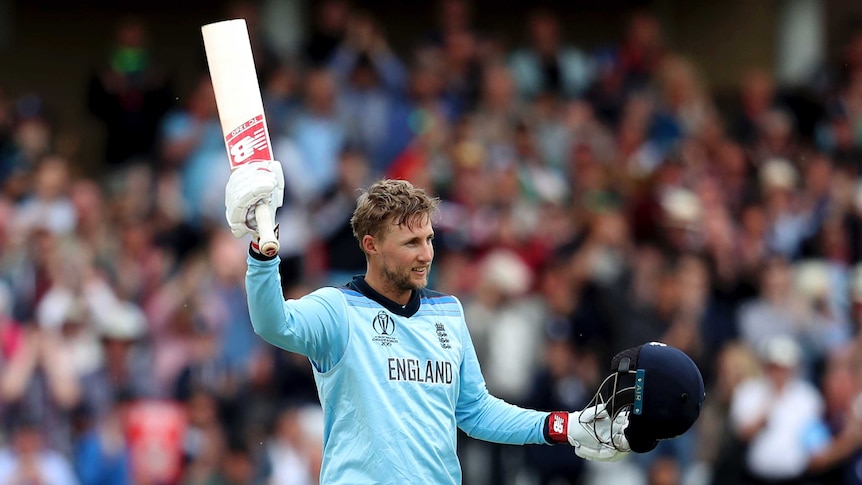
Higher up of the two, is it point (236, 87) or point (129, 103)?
point (236, 87)

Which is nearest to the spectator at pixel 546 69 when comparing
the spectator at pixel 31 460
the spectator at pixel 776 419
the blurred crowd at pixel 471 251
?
the blurred crowd at pixel 471 251

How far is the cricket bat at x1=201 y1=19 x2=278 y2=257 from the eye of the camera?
6906 mm

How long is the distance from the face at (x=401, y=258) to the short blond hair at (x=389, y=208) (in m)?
0.03

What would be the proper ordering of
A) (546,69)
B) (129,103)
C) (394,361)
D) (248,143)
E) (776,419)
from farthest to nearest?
(546,69), (129,103), (776,419), (394,361), (248,143)

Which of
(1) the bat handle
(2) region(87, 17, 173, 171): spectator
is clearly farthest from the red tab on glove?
(2) region(87, 17, 173, 171): spectator

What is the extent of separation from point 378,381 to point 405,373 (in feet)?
0.47

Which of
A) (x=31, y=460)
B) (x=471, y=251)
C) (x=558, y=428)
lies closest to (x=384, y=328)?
(x=558, y=428)

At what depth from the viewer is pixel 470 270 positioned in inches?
547

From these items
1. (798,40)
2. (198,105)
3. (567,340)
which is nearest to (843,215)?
(567,340)

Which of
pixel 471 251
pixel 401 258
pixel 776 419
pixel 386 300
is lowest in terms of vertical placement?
pixel 776 419

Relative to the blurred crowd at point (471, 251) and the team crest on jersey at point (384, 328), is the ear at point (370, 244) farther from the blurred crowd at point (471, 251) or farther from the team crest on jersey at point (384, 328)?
the blurred crowd at point (471, 251)

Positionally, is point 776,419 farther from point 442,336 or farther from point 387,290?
point 387,290

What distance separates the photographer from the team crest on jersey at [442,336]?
23.5 feet

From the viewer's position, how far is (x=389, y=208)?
7.06m
